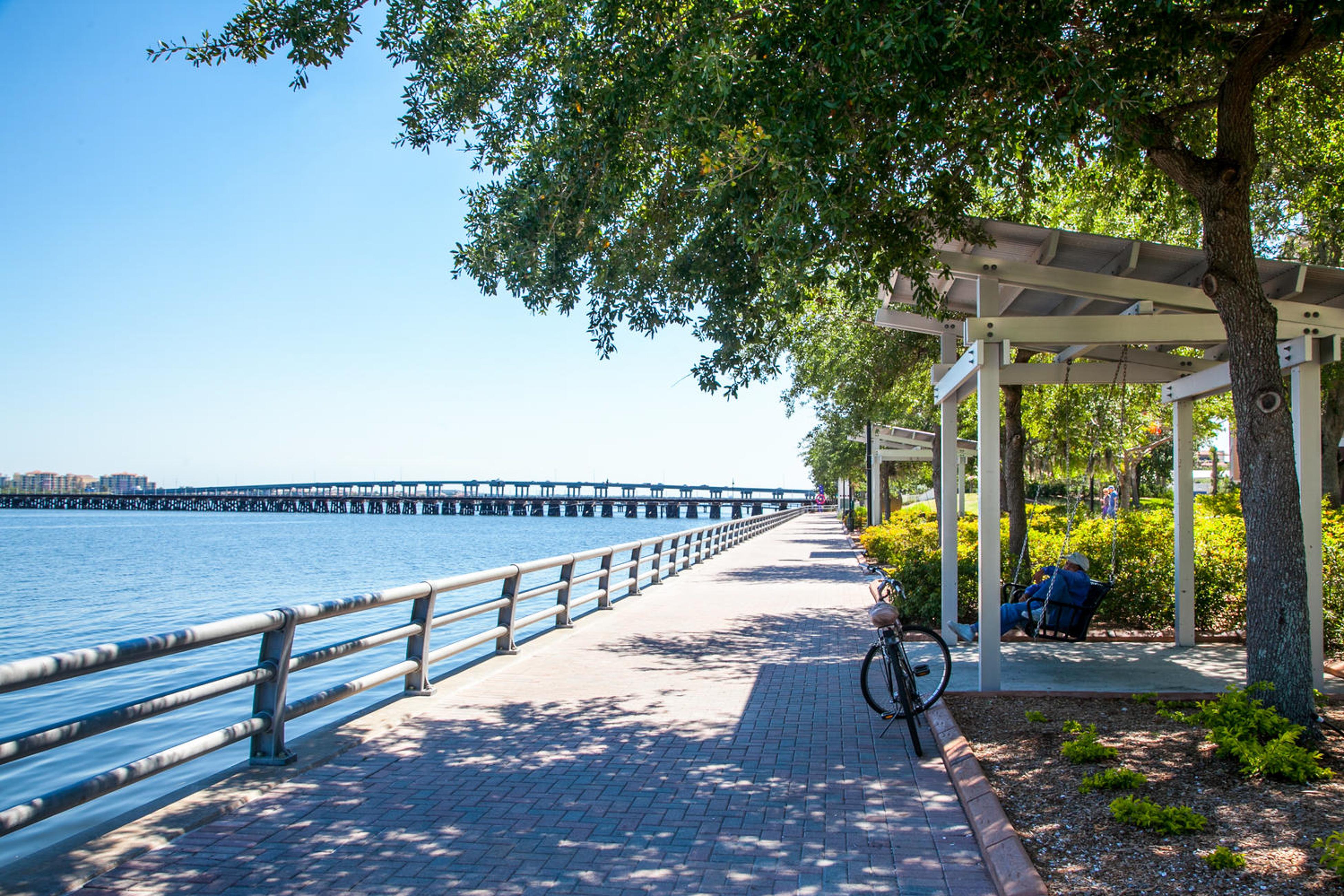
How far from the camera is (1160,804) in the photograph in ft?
16.9

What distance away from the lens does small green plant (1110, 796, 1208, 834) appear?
470 cm

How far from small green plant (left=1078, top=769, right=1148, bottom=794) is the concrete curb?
1.60ft

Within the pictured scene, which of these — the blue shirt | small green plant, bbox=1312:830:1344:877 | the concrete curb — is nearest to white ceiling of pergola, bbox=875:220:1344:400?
the blue shirt

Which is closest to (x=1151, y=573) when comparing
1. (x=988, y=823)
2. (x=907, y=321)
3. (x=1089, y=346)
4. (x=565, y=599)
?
(x=1089, y=346)

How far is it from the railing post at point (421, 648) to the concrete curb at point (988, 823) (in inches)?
159

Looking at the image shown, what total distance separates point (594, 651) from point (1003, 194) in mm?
7850

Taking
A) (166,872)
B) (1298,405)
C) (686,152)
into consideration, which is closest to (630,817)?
(166,872)

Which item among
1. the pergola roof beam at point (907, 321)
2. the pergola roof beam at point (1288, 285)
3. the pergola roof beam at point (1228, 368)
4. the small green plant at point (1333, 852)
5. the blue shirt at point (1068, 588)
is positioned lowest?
the small green plant at point (1333, 852)

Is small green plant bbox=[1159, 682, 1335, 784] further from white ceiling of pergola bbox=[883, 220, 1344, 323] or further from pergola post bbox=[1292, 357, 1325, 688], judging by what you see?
white ceiling of pergola bbox=[883, 220, 1344, 323]

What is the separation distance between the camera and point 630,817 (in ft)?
17.3

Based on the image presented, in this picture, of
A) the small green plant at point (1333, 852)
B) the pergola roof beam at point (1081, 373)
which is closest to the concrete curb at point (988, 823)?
the small green plant at point (1333, 852)

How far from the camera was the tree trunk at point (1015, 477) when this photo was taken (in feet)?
44.9

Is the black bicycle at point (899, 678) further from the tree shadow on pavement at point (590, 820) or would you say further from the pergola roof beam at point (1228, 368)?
the pergola roof beam at point (1228, 368)

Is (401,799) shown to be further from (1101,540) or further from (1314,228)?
(1314,228)
